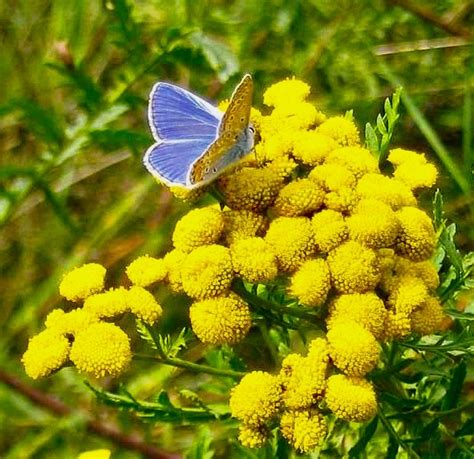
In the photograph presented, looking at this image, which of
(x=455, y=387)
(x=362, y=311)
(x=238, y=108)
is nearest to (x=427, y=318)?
(x=362, y=311)

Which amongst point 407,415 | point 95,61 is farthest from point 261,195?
point 95,61

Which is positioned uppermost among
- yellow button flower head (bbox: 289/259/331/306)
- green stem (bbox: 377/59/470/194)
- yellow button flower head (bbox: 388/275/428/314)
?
yellow button flower head (bbox: 289/259/331/306)

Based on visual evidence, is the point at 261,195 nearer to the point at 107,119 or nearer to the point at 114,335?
the point at 114,335

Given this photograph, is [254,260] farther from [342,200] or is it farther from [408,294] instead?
[408,294]

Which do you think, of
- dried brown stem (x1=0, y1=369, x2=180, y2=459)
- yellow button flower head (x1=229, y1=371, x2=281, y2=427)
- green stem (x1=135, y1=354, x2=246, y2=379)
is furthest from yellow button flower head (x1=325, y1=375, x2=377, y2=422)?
dried brown stem (x1=0, y1=369, x2=180, y2=459)

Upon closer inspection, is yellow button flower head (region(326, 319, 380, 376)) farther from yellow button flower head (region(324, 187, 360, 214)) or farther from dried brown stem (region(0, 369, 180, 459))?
dried brown stem (region(0, 369, 180, 459))

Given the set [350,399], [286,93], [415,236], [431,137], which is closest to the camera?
[350,399]
